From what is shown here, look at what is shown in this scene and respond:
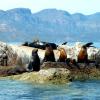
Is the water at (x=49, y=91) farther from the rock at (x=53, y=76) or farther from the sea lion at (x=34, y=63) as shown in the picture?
the sea lion at (x=34, y=63)

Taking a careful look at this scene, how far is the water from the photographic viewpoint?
2748 cm

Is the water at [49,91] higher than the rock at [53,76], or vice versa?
the rock at [53,76]

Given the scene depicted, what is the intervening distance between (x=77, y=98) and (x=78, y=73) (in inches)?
359

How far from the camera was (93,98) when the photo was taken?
27109 millimetres

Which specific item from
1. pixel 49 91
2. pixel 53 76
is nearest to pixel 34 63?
pixel 53 76

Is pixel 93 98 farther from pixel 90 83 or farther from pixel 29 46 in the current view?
pixel 29 46

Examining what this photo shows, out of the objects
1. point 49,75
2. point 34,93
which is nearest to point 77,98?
point 34,93

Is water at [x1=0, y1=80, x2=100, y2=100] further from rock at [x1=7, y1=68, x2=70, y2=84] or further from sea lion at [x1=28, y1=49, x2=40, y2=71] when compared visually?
sea lion at [x1=28, y1=49, x2=40, y2=71]

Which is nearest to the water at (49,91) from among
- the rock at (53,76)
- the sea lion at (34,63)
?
the rock at (53,76)

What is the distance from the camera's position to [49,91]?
29516mm

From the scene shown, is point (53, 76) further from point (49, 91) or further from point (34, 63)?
point (34, 63)

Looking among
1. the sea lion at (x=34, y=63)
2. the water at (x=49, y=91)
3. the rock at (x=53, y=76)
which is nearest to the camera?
the water at (x=49, y=91)

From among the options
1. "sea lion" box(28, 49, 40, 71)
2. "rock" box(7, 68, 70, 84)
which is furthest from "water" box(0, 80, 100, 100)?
"sea lion" box(28, 49, 40, 71)

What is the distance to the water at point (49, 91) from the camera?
2748 cm
